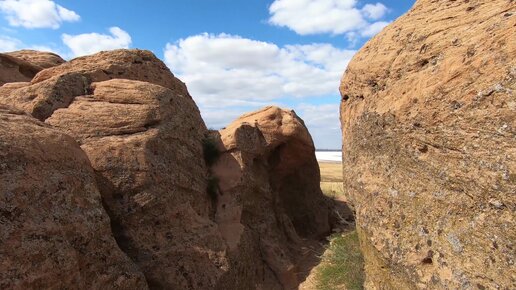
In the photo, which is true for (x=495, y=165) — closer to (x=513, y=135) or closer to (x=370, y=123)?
(x=513, y=135)

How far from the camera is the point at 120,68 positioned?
11070 millimetres

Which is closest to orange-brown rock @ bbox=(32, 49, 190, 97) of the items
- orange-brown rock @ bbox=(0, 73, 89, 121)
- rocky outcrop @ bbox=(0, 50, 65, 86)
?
orange-brown rock @ bbox=(0, 73, 89, 121)

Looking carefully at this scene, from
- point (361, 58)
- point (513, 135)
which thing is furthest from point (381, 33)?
point (513, 135)

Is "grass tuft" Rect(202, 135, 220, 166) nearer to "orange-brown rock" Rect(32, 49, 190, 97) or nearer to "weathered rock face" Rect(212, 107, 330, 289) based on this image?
"weathered rock face" Rect(212, 107, 330, 289)

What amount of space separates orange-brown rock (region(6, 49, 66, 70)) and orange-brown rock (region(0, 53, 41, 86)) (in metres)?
0.37

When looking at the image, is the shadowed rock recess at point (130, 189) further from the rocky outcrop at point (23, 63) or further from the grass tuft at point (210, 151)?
the rocky outcrop at point (23, 63)

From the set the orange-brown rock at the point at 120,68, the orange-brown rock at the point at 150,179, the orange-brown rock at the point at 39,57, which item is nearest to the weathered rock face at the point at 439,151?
the orange-brown rock at the point at 150,179

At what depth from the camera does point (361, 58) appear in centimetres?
793

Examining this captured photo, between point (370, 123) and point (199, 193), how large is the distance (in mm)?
4606

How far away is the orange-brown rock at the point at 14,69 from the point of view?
1372 cm

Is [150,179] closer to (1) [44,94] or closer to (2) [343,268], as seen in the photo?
(1) [44,94]

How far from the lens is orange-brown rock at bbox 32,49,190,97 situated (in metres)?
10.5

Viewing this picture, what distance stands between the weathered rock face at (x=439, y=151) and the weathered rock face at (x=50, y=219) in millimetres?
4480

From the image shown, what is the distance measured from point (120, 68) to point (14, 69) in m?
6.19
